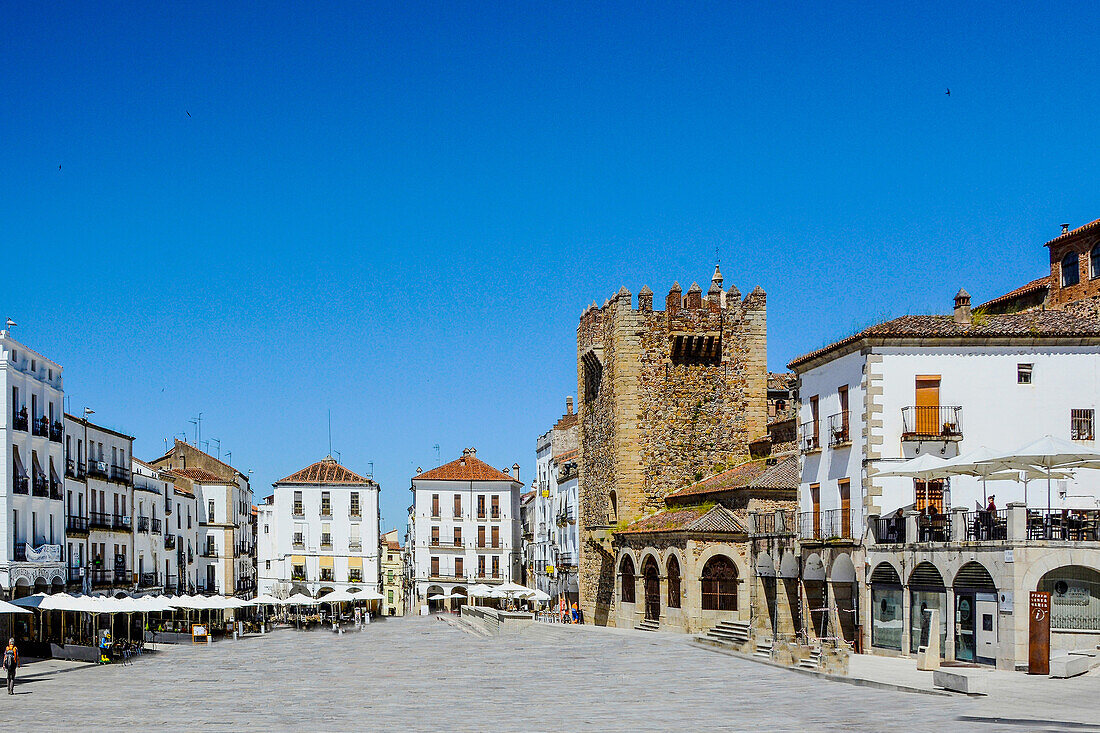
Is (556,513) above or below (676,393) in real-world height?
below

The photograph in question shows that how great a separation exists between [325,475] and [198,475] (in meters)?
16.8

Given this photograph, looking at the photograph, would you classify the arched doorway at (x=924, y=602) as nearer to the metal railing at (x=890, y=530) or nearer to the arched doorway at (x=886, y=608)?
the arched doorway at (x=886, y=608)

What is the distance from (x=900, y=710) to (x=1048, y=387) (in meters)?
17.5

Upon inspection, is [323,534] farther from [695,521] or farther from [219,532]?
[695,521]

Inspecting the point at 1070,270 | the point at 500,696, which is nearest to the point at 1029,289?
the point at 1070,270

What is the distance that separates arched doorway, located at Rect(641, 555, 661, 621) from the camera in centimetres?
5928

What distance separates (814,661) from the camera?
37.0 m

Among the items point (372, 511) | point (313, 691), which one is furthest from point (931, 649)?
point (372, 511)

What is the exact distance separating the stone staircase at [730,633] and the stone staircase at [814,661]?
6.72 metres

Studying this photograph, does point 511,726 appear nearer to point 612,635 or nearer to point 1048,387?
point 1048,387

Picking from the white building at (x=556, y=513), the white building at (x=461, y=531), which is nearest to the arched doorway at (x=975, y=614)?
the white building at (x=556, y=513)

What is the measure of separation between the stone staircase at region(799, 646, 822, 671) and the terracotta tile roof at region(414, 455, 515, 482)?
77241 mm

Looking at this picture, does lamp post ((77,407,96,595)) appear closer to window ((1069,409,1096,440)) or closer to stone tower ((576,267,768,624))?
stone tower ((576,267,768,624))

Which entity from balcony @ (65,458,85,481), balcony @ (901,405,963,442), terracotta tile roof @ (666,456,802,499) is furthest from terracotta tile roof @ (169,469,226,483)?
balcony @ (901,405,963,442)
